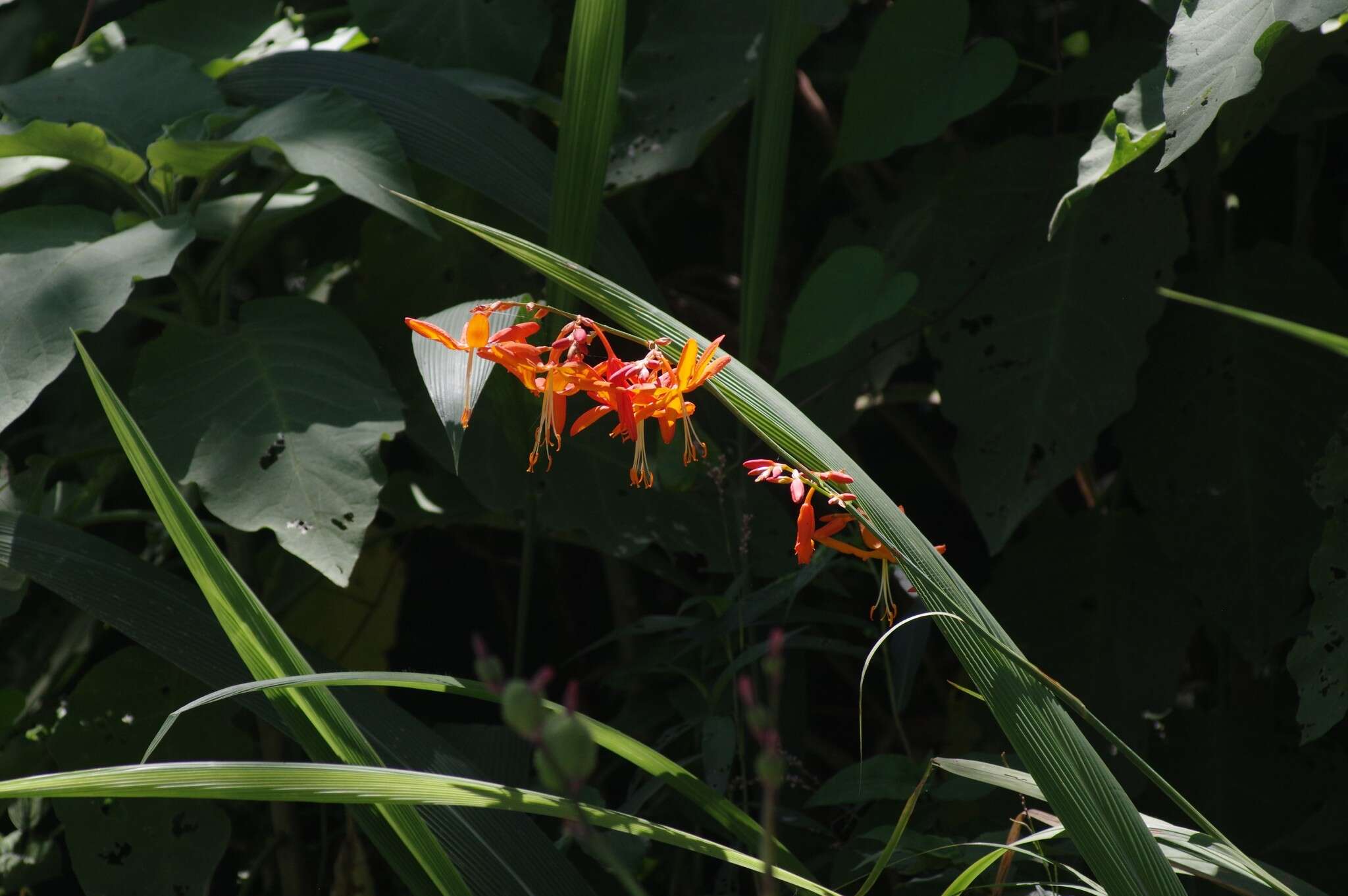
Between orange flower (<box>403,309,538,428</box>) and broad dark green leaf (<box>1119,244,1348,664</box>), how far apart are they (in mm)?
644

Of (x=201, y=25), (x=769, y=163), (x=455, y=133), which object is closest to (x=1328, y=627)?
(x=769, y=163)

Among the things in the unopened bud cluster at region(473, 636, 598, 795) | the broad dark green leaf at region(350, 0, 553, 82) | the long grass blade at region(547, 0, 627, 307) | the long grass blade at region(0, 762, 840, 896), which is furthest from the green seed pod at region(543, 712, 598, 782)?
the broad dark green leaf at region(350, 0, 553, 82)

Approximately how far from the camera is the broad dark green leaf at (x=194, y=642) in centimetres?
63

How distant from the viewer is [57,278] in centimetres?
78

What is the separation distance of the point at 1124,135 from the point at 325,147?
1.80ft

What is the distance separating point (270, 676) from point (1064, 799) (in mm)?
364

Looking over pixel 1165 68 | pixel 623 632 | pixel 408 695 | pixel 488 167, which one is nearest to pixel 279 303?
pixel 488 167

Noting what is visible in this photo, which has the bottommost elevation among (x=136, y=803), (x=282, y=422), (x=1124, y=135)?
(x=136, y=803)

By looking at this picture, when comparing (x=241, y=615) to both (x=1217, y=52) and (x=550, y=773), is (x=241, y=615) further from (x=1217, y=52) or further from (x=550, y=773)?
(x=1217, y=52)

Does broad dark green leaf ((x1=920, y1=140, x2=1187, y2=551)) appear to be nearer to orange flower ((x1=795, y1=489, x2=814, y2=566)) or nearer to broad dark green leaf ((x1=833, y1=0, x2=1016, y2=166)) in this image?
broad dark green leaf ((x1=833, y1=0, x2=1016, y2=166))

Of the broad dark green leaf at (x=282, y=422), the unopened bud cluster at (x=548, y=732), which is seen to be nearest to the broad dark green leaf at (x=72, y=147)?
the broad dark green leaf at (x=282, y=422)

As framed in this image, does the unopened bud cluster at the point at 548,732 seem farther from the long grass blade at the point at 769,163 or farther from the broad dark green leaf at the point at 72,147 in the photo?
the broad dark green leaf at the point at 72,147

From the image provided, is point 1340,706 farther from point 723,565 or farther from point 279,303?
point 279,303

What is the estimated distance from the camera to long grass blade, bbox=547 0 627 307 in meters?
0.62
